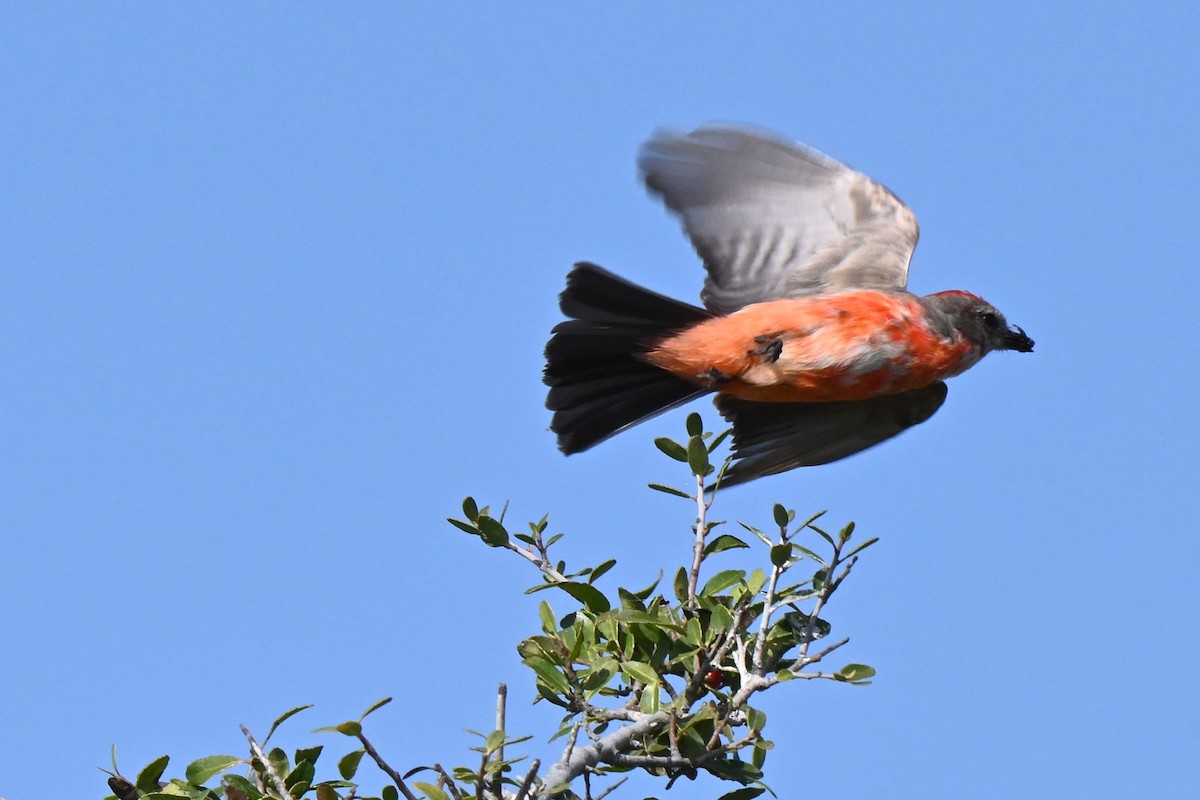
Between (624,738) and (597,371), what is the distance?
2814mm

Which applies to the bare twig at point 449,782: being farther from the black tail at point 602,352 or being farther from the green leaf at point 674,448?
the black tail at point 602,352

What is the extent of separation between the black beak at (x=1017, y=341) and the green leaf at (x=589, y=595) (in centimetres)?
325

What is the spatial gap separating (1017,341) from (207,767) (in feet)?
14.6

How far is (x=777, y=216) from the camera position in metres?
6.56

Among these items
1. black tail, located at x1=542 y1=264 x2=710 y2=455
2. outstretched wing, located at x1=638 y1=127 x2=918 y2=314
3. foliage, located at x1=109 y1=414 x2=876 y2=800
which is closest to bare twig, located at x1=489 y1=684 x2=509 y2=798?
foliage, located at x1=109 y1=414 x2=876 y2=800

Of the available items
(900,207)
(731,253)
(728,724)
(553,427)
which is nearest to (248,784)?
(728,724)

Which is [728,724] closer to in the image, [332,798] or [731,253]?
[332,798]

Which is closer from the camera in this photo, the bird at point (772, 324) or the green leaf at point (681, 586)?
the green leaf at point (681, 586)

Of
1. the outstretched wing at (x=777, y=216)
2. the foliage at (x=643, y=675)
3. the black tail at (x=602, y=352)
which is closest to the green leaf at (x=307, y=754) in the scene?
the foliage at (x=643, y=675)

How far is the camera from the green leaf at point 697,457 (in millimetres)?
4238

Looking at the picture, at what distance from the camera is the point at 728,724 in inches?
138

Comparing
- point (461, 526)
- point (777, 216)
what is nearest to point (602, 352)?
point (777, 216)

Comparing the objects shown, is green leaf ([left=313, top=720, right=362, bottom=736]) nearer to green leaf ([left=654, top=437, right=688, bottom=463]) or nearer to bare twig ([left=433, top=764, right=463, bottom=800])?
bare twig ([left=433, top=764, right=463, bottom=800])

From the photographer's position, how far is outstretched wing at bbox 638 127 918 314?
6.43 meters
